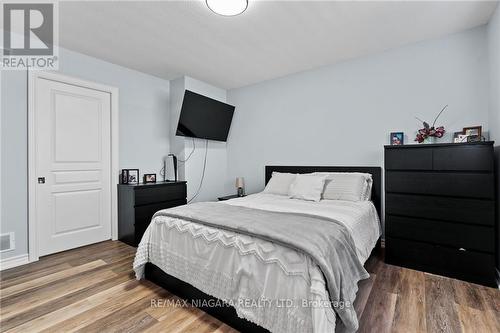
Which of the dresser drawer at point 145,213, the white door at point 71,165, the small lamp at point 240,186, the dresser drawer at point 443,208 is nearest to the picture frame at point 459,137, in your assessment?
the dresser drawer at point 443,208

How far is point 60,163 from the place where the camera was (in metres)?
2.90

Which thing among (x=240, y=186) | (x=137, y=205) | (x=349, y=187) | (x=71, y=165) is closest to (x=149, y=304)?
(x=137, y=205)

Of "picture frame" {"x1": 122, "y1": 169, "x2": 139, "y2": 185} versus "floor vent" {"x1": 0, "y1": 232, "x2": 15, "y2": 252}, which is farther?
"picture frame" {"x1": 122, "y1": 169, "x2": 139, "y2": 185}

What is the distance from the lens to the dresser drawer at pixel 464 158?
205 cm

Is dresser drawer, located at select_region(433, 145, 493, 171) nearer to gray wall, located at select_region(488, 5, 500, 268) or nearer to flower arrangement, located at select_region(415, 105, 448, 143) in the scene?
gray wall, located at select_region(488, 5, 500, 268)

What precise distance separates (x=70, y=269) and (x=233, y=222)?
1988 millimetres

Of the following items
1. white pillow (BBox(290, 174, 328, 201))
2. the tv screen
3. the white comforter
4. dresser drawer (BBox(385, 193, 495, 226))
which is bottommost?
the white comforter

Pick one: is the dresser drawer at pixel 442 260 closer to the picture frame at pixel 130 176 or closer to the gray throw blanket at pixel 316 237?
the gray throw blanket at pixel 316 237

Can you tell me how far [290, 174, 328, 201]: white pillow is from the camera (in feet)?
9.23

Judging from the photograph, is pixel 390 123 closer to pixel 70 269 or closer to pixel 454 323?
pixel 454 323

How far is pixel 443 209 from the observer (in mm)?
2219

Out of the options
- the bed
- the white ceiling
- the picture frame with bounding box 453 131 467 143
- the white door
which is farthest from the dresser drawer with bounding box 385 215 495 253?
the white door

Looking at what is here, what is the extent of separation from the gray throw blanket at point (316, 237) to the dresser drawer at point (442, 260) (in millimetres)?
1095

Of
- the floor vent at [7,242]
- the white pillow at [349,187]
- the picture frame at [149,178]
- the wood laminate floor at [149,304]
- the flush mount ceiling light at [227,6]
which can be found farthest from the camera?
the picture frame at [149,178]
